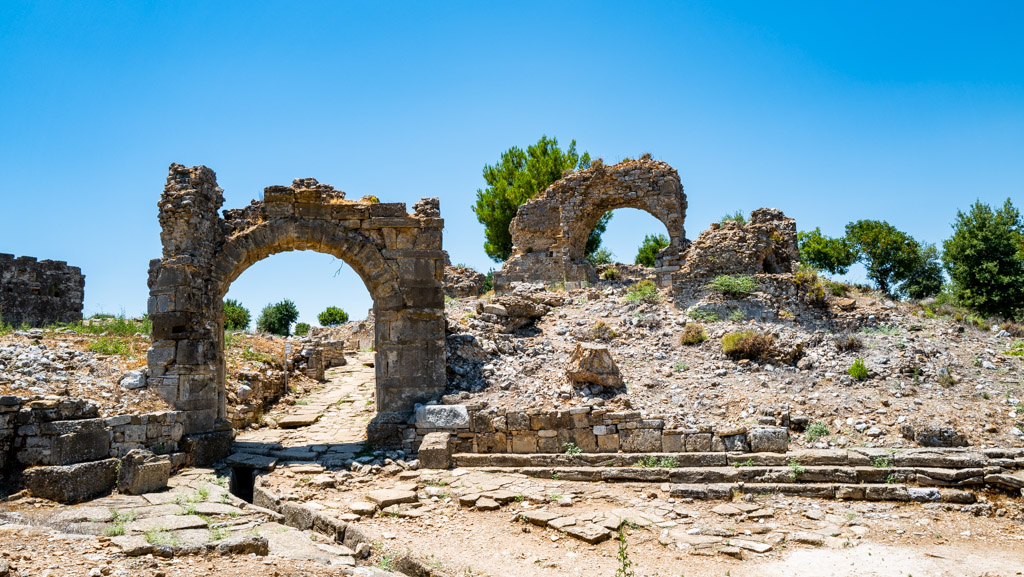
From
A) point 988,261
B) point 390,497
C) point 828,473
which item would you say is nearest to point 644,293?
point 828,473

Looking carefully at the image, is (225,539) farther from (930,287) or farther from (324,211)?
(930,287)

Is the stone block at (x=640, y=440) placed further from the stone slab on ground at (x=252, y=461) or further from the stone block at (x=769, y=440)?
the stone slab on ground at (x=252, y=461)

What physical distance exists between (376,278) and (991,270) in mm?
20419

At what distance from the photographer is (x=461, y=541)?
21.7 ft

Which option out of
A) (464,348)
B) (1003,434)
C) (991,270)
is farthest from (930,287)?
(464,348)

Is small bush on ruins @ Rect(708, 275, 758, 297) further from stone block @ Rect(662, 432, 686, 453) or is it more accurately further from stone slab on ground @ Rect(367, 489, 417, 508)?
stone slab on ground @ Rect(367, 489, 417, 508)

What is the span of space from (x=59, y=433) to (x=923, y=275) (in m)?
31.9

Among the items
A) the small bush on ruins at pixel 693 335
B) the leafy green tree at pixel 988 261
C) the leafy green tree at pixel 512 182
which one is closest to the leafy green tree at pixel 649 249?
the leafy green tree at pixel 512 182

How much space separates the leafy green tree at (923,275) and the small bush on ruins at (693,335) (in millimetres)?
21540

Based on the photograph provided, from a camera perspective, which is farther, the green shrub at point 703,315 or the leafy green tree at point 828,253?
the leafy green tree at point 828,253

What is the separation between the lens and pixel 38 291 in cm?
1567

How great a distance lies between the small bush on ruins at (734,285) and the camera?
13.9 m

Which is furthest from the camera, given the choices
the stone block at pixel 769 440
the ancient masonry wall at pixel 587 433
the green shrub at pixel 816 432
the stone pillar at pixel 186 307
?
the stone pillar at pixel 186 307

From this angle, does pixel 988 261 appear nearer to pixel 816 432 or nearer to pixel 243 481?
pixel 816 432
